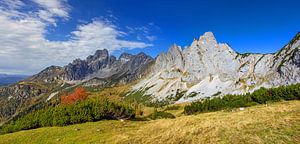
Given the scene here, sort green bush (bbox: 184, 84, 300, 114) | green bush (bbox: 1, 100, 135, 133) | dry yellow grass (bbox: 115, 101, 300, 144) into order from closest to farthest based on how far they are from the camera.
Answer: dry yellow grass (bbox: 115, 101, 300, 144) → green bush (bbox: 1, 100, 135, 133) → green bush (bbox: 184, 84, 300, 114)

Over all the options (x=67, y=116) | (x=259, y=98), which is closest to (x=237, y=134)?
(x=67, y=116)

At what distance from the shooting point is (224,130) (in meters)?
21.1

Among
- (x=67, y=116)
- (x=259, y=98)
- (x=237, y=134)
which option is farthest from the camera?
(x=259, y=98)

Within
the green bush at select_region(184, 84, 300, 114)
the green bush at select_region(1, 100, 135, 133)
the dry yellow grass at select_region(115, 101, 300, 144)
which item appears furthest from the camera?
the green bush at select_region(184, 84, 300, 114)

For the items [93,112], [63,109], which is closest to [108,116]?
[93,112]

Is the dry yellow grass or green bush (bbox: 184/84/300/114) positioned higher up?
green bush (bbox: 184/84/300/114)

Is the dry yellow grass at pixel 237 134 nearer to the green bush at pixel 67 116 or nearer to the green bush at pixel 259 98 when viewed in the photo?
the green bush at pixel 67 116

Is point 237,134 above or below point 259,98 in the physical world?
below

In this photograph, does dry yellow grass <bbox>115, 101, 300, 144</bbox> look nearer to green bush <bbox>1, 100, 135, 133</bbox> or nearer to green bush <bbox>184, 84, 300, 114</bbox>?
green bush <bbox>1, 100, 135, 133</bbox>

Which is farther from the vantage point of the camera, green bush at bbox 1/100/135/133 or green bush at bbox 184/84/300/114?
green bush at bbox 184/84/300/114

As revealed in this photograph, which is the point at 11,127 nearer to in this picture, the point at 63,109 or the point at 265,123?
the point at 63,109

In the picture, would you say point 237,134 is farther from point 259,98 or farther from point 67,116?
point 259,98

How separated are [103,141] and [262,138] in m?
14.8

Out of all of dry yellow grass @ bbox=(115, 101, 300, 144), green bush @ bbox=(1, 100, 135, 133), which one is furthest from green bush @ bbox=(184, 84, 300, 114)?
dry yellow grass @ bbox=(115, 101, 300, 144)
